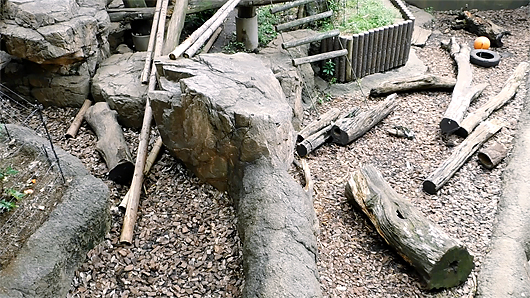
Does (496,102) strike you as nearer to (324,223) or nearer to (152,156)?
(324,223)

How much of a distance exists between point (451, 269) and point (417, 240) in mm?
417

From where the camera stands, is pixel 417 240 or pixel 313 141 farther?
pixel 313 141

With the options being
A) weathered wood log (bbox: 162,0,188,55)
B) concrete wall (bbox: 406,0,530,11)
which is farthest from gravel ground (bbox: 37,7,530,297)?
concrete wall (bbox: 406,0,530,11)

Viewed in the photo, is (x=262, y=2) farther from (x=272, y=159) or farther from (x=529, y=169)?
(x=529, y=169)

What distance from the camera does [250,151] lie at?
454 centimetres

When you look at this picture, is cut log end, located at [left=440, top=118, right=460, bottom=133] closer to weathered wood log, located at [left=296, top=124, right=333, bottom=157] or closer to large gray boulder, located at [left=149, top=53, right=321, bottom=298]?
weathered wood log, located at [left=296, top=124, right=333, bottom=157]

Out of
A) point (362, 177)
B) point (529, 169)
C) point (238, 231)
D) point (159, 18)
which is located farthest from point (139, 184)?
point (529, 169)

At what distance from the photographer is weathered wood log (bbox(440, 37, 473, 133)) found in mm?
6762

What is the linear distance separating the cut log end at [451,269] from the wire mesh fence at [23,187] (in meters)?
3.60

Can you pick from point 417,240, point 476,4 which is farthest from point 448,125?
point 476,4

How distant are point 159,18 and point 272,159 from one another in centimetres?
382

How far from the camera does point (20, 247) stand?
385cm

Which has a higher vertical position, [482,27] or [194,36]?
[194,36]

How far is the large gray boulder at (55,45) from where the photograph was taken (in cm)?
593
